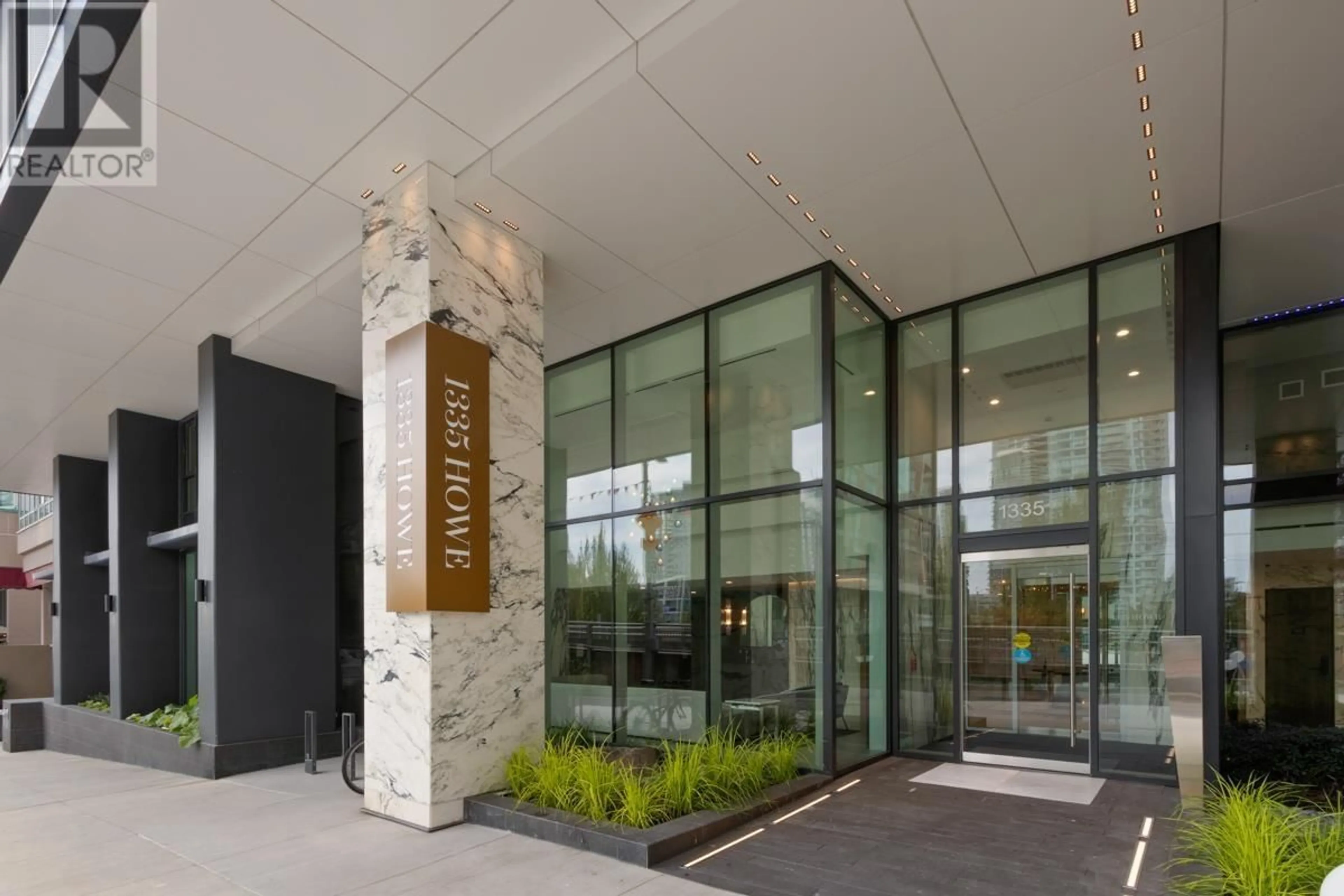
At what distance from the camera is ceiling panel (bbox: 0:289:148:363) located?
780 cm

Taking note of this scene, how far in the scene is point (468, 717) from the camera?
563cm

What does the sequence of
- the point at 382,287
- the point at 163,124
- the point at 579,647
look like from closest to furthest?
the point at 163,124
the point at 382,287
the point at 579,647

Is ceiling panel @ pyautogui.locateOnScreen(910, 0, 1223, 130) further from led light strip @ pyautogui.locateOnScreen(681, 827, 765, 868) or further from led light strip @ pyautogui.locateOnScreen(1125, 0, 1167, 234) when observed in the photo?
led light strip @ pyautogui.locateOnScreen(681, 827, 765, 868)

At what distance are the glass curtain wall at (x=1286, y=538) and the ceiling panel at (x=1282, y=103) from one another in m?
3.02

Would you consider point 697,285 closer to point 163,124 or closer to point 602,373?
point 602,373

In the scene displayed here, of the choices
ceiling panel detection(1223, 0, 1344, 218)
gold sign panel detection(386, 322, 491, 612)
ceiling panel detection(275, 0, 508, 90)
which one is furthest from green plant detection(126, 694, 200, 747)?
ceiling panel detection(1223, 0, 1344, 218)

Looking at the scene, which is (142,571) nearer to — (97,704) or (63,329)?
(97,704)

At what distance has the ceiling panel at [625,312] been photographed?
25.3ft

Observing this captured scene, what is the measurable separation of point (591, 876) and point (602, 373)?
19.6ft

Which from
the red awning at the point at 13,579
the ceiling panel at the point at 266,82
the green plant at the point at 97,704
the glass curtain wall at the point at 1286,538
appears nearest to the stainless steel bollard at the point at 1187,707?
the glass curtain wall at the point at 1286,538

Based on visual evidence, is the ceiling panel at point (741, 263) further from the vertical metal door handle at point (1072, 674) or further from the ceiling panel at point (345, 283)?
the vertical metal door handle at point (1072, 674)

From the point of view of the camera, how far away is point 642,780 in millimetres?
5508

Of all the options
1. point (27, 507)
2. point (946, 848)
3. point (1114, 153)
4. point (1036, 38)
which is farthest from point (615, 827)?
point (27, 507)

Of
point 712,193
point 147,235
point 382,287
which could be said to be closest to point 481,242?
point 382,287
